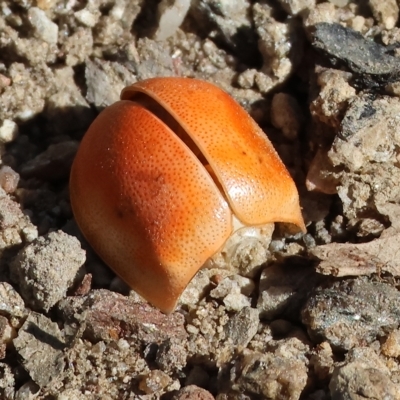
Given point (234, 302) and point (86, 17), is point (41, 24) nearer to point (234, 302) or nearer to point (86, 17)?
point (86, 17)

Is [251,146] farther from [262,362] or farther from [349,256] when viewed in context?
[262,362]

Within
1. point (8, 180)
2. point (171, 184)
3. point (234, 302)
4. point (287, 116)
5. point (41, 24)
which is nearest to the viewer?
point (171, 184)

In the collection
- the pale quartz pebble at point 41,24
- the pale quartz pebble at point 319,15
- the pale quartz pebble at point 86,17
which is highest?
the pale quartz pebble at point 319,15

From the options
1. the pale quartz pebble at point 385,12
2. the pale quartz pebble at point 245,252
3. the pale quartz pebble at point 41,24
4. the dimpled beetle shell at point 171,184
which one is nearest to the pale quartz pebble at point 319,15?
the pale quartz pebble at point 385,12

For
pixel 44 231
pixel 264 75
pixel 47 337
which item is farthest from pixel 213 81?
pixel 47 337

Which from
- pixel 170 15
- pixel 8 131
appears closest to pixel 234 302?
pixel 8 131

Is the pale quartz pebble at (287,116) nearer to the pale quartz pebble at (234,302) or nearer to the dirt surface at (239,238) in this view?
the dirt surface at (239,238)
